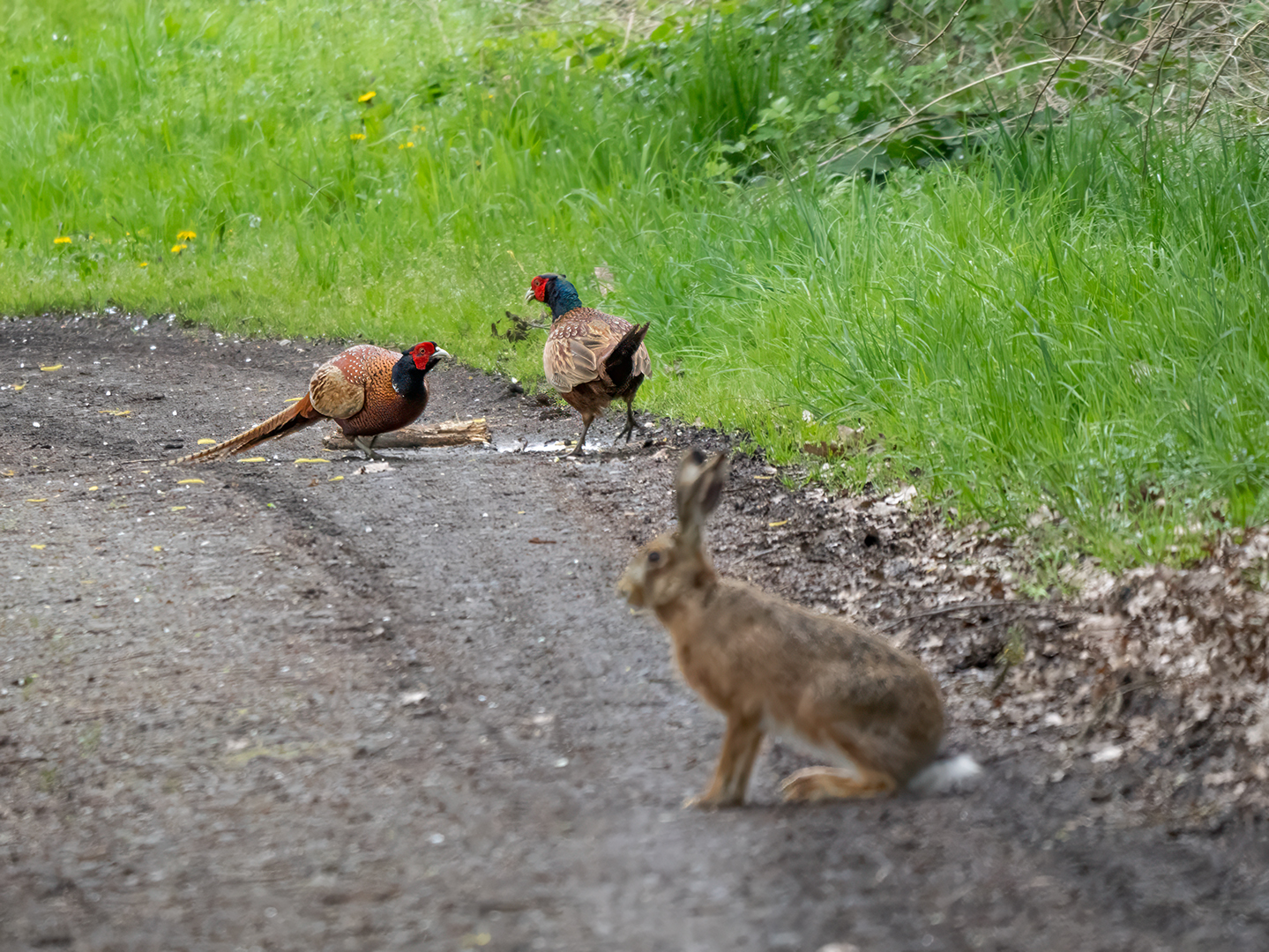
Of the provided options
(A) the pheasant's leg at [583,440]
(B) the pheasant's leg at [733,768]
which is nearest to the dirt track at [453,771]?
(B) the pheasant's leg at [733,768]

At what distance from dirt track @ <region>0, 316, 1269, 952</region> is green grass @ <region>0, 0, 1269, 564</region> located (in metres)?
0.75

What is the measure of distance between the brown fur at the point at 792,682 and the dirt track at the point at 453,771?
9cm

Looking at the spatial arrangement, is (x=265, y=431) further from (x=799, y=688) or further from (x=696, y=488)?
(x=799, y=688)

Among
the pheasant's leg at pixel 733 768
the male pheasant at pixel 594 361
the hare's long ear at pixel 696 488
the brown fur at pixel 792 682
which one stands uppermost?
the hare's long ear at pixel 696 488

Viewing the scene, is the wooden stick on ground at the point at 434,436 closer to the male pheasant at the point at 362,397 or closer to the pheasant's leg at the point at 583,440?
the male pheasant at the point at 362,397

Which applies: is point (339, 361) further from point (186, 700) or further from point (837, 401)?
point (186, 700)

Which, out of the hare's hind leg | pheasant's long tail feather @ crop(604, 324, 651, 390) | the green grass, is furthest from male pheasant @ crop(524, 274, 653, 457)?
the hare's hind leg

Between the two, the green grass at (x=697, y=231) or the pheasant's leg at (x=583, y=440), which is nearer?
the green grass at (x=697, y=231)

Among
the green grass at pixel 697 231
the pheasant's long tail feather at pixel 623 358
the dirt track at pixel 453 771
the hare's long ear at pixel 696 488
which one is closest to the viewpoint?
the dirt track at pixel 453 771

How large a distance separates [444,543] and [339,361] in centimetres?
206

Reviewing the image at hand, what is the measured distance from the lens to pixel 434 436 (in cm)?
671

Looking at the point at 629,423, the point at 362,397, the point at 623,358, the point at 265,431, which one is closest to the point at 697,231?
the point at 629,423

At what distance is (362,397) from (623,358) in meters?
1.38

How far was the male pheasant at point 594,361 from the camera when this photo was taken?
619 cm
